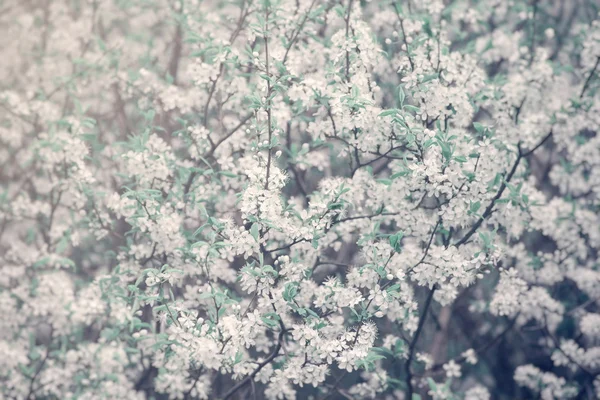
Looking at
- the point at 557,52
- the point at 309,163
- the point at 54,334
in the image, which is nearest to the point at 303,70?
the point at 309,163

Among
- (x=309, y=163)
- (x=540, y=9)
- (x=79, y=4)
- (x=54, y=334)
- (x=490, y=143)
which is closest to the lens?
(x=490, y=143)

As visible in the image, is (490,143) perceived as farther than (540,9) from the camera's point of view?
No

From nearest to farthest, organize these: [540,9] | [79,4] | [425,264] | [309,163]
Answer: [425,264] < [309,163] < [79,4] < [540,9]

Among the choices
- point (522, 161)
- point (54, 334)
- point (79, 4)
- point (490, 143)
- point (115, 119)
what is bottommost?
point (54, 334)

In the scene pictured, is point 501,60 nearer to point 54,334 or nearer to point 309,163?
point 309,163

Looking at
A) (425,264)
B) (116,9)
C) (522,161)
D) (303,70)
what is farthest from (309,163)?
(116,9)

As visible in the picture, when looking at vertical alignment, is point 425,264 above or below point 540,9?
below
